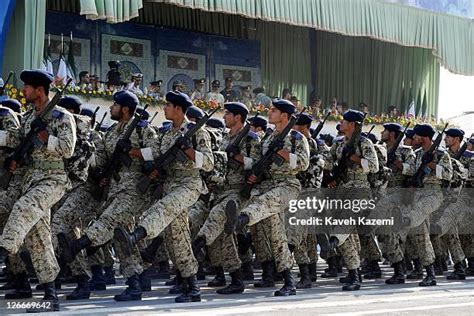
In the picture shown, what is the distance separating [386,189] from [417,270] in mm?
1105

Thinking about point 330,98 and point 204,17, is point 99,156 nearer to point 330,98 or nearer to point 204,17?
point 204,17

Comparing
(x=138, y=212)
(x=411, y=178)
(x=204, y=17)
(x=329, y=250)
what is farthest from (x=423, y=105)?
(x=138, y=212)

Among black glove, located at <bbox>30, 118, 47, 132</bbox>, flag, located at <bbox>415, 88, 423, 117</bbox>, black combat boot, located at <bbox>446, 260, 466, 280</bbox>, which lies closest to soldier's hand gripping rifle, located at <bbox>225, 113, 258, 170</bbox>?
black glove, located at <bbox>30, 118, 47, 132</bbox>

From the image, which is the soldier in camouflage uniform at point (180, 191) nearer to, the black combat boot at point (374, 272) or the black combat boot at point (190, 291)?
the black combat boot at point (190, 291)

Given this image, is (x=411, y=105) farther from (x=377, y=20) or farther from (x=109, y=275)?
(x=109, y=275)

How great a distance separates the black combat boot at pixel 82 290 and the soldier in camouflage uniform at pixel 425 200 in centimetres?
416

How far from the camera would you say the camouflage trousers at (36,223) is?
6.64m

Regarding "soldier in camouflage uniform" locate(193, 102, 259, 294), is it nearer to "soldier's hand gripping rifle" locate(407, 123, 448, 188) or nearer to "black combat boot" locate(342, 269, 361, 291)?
"black combat boot" locate(342, 269, 361, 291)

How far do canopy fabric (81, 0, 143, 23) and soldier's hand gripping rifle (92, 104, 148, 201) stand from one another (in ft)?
26.1

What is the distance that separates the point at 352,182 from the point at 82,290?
→ 3481 millimetres

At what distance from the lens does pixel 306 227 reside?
9703mm

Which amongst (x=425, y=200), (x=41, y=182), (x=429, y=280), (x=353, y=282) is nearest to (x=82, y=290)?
(x=41, y=182)

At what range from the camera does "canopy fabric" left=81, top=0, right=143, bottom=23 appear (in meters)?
15.9

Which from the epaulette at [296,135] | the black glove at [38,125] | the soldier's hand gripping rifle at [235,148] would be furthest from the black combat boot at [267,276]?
the black glove at [38,125]
